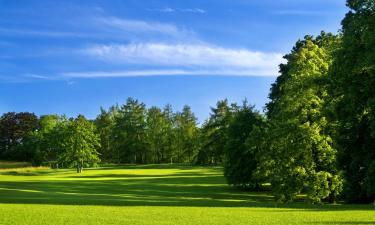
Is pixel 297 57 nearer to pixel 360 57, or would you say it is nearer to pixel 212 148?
pixel 360 57

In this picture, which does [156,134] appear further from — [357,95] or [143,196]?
[357,95]

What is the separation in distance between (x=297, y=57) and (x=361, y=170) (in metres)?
13.7

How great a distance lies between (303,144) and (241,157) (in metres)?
14.4

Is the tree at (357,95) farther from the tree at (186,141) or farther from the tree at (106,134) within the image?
the tree at (106,134)

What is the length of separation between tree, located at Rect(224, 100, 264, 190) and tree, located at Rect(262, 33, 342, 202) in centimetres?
968

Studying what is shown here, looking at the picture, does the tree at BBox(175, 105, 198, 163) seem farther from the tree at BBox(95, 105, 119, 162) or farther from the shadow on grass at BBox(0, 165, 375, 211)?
the shadow on grass at BBox(0, 165, 375, 211)

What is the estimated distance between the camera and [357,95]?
96.8 ft

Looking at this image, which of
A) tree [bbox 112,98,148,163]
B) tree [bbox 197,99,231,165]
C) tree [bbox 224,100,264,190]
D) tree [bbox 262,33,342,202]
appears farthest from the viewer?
tree [bbox 112,98,148,163]

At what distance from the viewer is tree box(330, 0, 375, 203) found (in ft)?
94.3

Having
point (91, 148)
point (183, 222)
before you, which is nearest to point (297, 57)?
point (183, 222)

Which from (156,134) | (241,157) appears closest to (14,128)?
(156,134)

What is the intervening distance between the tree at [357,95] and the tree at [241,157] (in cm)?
1639

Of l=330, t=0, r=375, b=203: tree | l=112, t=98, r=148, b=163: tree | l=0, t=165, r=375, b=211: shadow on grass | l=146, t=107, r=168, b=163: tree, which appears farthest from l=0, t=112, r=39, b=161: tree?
l=330, t=0, r=375, b=203: tree

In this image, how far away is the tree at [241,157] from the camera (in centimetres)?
5012
